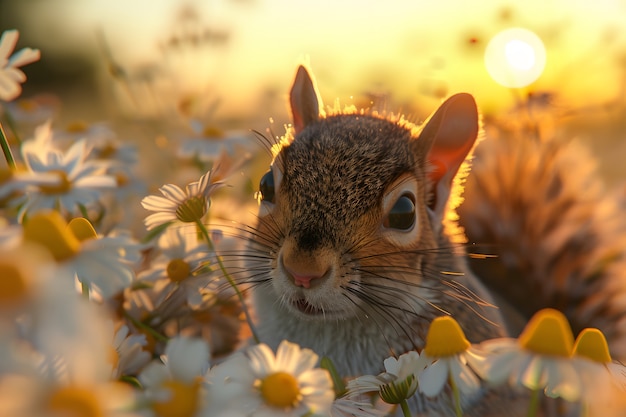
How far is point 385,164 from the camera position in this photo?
119 centimetres

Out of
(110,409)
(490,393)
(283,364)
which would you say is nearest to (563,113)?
(490,393)

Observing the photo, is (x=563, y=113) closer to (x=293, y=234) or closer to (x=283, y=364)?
(x=293, y=234)

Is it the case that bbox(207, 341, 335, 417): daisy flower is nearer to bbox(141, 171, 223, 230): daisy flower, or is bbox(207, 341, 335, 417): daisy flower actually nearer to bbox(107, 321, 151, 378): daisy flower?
bbox(107, 321, 151, 378): daisy flower

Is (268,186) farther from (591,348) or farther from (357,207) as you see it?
(591,348)

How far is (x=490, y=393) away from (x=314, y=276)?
0.47m

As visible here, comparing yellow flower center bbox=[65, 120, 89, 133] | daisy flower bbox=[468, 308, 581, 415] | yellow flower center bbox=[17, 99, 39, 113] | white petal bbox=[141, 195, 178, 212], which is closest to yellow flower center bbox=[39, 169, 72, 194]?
white petal bbox=[141, 195, 178, 212]

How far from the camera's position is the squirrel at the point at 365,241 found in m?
1.07

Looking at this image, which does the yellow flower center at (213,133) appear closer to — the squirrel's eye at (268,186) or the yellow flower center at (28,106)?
the squirrel's eye at (268,186)

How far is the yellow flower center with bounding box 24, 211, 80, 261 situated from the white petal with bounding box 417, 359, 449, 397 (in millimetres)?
370

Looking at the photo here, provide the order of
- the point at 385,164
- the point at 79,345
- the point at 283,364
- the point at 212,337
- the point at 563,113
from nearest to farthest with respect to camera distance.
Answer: the point at 79,345, the point at 283,364, the point at 385,164, the point at 212,337, the point at 563,113

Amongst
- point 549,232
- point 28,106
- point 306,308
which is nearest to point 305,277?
point 306,308

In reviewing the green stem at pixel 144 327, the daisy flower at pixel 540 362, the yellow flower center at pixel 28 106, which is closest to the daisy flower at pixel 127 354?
the green stem at pixel 144 327

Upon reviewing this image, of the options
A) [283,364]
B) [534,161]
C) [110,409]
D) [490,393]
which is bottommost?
[490,393]

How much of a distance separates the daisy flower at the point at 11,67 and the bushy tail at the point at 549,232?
1240 millimetres
